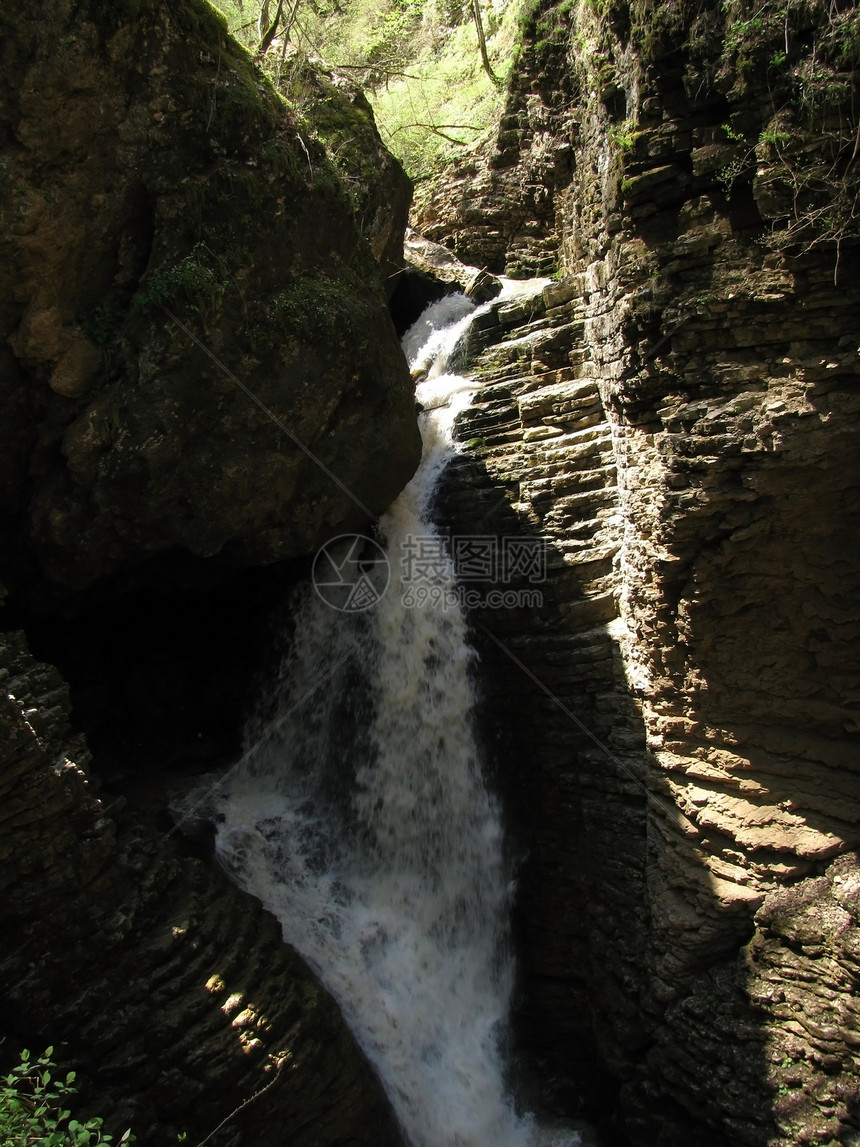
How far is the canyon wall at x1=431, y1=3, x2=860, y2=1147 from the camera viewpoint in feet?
17.7

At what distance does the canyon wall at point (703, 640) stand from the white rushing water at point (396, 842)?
1.78 feet

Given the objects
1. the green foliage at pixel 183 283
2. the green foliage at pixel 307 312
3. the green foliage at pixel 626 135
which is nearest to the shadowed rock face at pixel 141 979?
the green foliage at pixel 183 283

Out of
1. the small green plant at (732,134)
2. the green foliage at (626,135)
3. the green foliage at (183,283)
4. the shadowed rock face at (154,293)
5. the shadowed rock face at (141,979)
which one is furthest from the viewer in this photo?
the green foliage at (183,283)

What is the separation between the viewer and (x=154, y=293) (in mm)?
6227

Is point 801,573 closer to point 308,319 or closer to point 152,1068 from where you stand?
point 308,319

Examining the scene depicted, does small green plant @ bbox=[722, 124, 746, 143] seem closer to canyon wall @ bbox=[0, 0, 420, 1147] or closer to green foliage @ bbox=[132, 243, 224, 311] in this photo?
canyon wall @ bbox=[0, 0, 420, 1147]

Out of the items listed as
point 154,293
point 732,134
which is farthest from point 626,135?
point 154,293

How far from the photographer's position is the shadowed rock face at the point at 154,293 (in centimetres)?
581

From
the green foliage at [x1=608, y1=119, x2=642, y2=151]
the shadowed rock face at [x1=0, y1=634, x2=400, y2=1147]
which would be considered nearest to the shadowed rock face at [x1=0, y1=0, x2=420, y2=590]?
the shadowed rock face at [x1=0, y1=634, x2=400, y2=1147]

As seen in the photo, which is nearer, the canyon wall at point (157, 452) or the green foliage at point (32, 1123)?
the green foliage at point (32, 1123)

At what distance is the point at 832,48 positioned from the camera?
16.4 feet

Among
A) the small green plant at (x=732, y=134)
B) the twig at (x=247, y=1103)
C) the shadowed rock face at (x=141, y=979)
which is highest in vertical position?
the small green plant at (x=732, y=134)

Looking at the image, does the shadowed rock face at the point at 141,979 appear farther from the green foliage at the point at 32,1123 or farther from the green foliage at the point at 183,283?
the green foliage at the point at 183,283

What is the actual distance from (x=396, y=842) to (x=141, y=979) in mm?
2788
